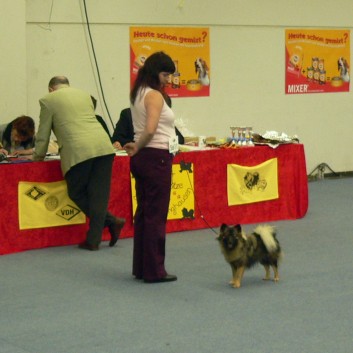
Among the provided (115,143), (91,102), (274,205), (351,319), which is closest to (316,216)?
(274,205)

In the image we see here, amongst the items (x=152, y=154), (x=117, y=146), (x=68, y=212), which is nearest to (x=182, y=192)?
(x=117, y=146)

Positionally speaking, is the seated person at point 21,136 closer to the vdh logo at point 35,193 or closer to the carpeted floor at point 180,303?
the vdh logo at point 35,193

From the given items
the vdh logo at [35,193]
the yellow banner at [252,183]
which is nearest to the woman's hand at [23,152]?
the vdh logo at [35,193]

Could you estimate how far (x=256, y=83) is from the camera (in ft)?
36.0

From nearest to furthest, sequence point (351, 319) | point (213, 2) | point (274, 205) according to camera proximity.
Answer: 1. point (351, 319)
2. point (274, 205)
3. point (213, 2)

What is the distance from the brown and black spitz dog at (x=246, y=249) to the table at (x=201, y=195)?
174 centimetres

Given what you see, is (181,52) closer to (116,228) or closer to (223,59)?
(223,59)

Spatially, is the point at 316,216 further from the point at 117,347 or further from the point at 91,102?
the point at 117,347

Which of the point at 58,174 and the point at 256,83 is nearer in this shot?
the point at 58,174

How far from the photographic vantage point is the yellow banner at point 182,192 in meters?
7.84

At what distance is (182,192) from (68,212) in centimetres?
105

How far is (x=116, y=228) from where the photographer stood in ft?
23.9

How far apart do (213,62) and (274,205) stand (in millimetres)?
2566

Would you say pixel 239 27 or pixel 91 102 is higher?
pixel 239 27
